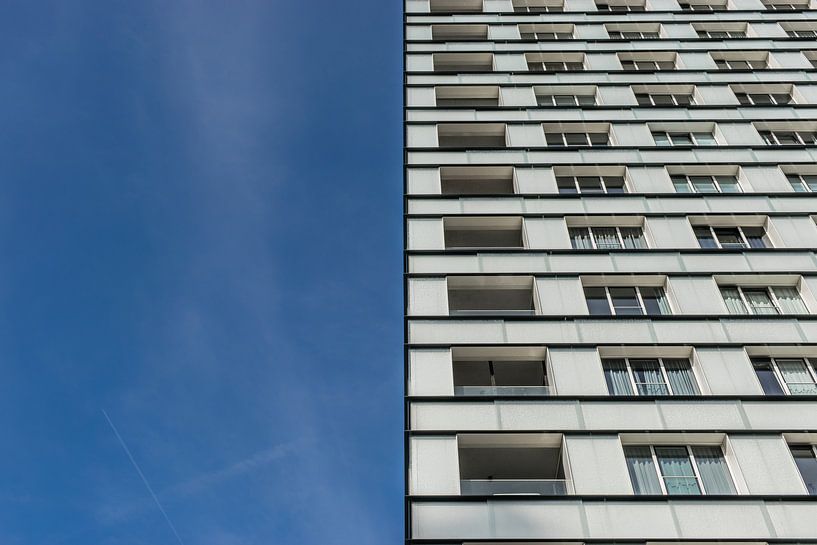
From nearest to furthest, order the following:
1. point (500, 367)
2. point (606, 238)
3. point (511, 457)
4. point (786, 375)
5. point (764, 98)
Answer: point (511, 457) → point (786, 375) → point (500, 367) → point (606, 238) → point (764, 98)

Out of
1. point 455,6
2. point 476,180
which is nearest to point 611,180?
point 476,180

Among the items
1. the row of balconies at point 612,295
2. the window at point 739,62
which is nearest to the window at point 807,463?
the row of balconies at point 612,295

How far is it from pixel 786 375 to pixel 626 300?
5.27 m

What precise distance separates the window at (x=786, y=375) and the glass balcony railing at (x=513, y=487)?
23.9ft

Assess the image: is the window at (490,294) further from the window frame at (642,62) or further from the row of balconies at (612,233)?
the window frame at (642,62)

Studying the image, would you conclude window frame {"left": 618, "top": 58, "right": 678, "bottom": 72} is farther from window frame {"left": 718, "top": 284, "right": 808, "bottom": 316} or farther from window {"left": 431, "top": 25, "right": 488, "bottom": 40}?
window frame {"left": 718, "top": 284, "right": 808, "bottom": 316}

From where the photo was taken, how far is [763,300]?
25.7 metres

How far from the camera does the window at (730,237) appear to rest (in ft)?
91.9

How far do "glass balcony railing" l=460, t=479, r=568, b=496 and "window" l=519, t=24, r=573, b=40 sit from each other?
28.0 metres

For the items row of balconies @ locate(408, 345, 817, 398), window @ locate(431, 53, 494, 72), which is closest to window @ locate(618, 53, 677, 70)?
window @ locate(431, 53, 494, 72)

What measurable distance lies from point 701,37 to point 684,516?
2947cm

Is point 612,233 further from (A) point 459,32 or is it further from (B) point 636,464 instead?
(A) point 459,32

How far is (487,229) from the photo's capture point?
2903cm

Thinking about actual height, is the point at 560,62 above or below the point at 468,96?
above
